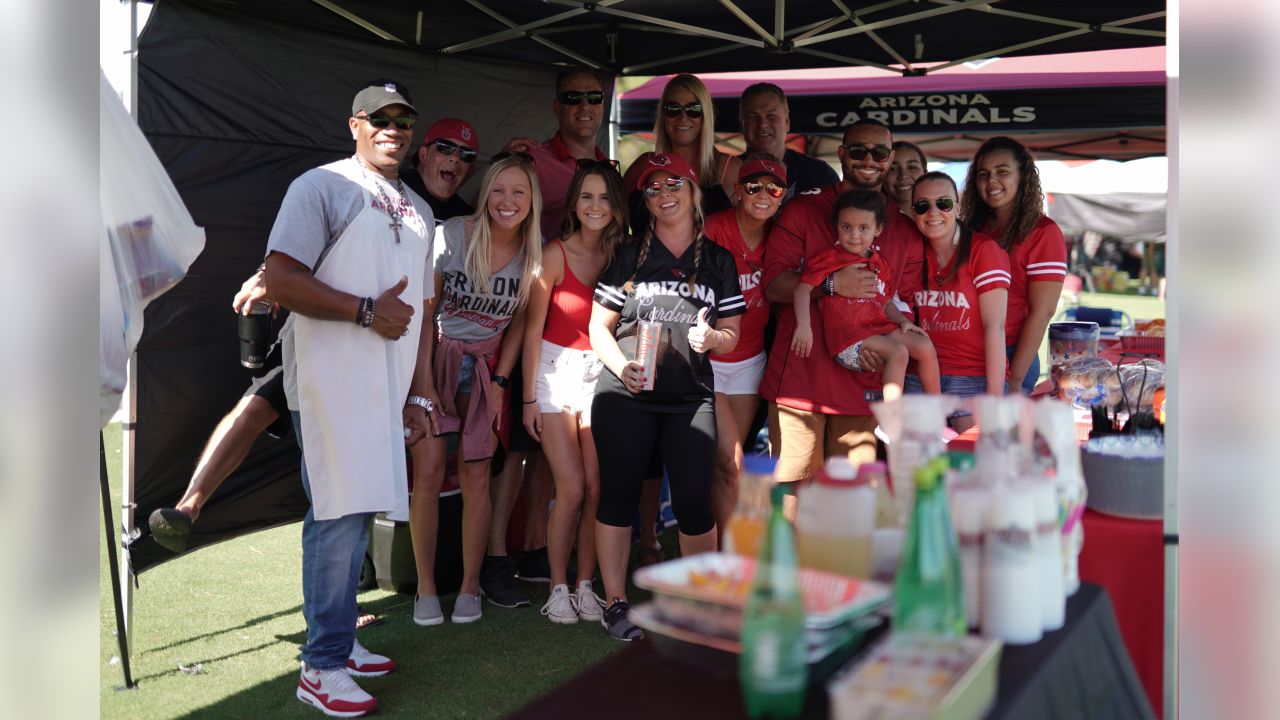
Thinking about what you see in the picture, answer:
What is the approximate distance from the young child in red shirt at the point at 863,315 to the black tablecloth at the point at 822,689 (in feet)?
6.13

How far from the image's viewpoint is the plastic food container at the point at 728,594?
148 centimetres

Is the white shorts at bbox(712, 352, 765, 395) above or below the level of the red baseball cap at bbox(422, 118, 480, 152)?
below

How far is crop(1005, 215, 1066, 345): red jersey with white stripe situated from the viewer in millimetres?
3844

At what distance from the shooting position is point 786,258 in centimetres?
398

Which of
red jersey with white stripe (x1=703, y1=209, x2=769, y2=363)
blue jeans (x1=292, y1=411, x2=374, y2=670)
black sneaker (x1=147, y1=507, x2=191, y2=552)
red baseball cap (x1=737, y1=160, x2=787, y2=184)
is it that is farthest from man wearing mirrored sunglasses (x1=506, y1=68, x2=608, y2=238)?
black sneaker (x1=147, y1=507, x2=191, y2=552)

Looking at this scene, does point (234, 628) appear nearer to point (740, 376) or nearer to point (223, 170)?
point (223, 170)

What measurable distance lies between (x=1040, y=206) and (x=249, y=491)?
12.1 ft

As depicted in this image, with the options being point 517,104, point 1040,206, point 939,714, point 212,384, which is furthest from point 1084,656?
point 517,104

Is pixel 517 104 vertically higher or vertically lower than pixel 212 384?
higher

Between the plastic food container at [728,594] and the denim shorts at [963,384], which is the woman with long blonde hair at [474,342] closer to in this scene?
the denim shorts at [963,384]

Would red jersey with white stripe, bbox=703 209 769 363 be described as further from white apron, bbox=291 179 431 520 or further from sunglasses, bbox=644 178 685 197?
white apron, bbox=291 179 431 520

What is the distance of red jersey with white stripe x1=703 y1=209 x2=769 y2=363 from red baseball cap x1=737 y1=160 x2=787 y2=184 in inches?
8.6

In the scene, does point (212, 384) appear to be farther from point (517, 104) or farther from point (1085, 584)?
point (1085, 584)

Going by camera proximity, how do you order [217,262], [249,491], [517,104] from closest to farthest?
[217,262]
[249,491]
[517,104]
